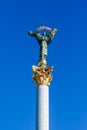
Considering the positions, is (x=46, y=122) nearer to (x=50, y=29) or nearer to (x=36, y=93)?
(x=36, y=93)

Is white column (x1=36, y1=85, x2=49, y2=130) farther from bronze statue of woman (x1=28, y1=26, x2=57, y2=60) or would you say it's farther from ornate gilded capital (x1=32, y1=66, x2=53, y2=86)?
bronze statue of woman (x1=28, y1=26, x2=57, y2=60)

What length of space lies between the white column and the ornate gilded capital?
72 centimetres

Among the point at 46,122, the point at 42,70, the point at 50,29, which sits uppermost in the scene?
the point at 50,29

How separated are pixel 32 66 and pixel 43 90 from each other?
2.84m

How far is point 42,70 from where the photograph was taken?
36.6 metres

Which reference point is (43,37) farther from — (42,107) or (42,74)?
(42,107)

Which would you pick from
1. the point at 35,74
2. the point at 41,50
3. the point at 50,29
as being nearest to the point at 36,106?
the point at 35,74

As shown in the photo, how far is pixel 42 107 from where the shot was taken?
34.4 meters

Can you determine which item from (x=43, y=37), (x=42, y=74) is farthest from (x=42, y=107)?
(x=43, y=37)

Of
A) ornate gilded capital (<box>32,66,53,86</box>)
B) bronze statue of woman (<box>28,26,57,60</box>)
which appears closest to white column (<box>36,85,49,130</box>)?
ornate gilded capital (<box>32,66,53,86</box>)

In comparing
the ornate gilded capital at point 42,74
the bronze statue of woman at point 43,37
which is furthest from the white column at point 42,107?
the bronze statue of woman at point 43,37

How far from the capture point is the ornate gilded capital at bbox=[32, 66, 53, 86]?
→ 3609 cm

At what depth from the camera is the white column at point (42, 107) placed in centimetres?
3384

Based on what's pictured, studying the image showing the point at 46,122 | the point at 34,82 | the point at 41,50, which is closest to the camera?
the point at 46,122
